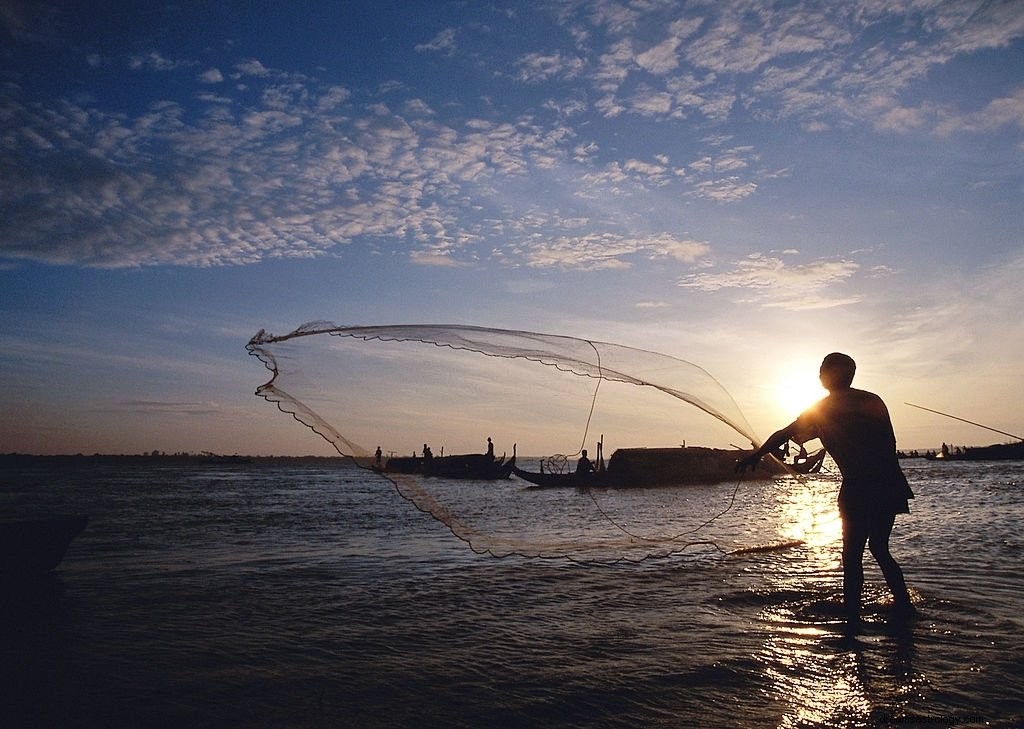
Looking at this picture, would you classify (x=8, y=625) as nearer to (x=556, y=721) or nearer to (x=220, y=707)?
(x=220, y=707)

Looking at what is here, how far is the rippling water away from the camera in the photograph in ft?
13.9

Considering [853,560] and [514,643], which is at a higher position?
[853,560]

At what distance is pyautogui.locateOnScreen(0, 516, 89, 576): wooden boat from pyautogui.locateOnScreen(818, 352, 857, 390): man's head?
1103cm

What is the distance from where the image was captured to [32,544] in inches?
386

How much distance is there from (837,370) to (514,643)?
380 cm

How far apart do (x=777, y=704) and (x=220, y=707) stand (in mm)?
3690

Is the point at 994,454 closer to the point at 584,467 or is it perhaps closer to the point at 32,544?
the point at 584,467

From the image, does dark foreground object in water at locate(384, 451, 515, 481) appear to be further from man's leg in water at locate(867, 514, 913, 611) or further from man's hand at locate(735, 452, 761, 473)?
man's leg in water at locate(867, 514, 913, 611)

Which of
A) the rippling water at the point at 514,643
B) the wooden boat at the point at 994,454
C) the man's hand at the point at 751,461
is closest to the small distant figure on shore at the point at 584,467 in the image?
the rippling water at the point at 514,643

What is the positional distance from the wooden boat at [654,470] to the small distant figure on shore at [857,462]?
34.3 meters

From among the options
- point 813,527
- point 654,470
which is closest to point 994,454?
point 654,470

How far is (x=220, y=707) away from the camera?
443cm

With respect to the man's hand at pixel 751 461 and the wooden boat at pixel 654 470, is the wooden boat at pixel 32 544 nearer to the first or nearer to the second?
the man's hand at pixel 751 461

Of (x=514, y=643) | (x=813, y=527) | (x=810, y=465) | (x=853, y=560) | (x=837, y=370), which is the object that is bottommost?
(x=514, y=643)
